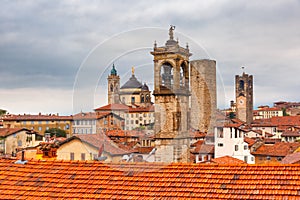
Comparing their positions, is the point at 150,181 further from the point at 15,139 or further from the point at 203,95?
the point at 15,139

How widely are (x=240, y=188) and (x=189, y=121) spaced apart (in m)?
14.5

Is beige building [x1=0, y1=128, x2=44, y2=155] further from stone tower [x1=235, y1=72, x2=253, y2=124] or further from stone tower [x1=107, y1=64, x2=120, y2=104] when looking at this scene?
stone tower [x1=235, y1=72, x2=253, y2=124]

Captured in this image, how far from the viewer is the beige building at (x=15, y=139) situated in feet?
160

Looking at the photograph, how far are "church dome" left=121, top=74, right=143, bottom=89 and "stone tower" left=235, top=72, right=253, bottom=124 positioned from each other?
82.1 metres

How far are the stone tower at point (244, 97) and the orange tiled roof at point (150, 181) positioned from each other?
8493cm

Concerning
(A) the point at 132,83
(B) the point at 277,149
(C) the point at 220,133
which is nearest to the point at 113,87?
(A) the point at 132,83

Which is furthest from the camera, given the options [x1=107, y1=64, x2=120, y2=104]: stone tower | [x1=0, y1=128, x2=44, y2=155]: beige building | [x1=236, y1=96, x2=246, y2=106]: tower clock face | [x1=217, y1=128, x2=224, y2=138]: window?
[x1=236, y1=96, x2=246, y2=106]: tower clock face

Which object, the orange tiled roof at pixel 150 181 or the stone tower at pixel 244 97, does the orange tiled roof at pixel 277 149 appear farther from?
the stone tower at pixel 244 97

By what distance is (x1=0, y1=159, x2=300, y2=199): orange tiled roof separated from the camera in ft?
23.5

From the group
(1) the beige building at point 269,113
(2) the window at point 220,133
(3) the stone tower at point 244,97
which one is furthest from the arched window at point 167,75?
(1) the beige building at point 269,113

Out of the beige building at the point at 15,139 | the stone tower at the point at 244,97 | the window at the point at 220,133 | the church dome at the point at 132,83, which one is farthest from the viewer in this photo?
the stone tower at the point at 244,97

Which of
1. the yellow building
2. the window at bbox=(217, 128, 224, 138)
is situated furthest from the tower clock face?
the window at bbox=(217, 128, 224, 138)

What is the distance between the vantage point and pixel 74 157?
2841 centimetres

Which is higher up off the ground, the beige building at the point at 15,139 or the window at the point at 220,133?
the window at the point at 220,133
